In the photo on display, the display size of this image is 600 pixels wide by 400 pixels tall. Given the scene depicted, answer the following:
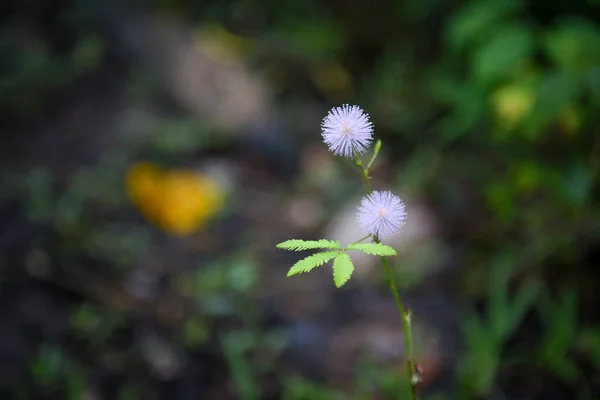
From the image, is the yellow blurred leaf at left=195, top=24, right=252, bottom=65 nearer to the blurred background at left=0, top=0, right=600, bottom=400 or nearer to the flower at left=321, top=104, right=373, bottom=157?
the blurred background at left=0, top=0, right=600, bottom=400

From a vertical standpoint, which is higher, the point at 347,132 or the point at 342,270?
the point at 347,132

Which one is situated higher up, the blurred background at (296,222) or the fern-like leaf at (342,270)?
the blurred background at (296,222)

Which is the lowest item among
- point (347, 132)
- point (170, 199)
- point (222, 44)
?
point (347, 132)

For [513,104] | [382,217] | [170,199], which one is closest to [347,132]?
[382,217]

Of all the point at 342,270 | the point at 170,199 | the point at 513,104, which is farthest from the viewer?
the point at 170,199

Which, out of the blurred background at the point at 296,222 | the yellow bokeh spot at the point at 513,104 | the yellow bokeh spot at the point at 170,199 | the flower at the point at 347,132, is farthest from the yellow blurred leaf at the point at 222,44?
the flower at the point at 347,132

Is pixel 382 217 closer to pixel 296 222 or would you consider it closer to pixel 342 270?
pixel 342 270

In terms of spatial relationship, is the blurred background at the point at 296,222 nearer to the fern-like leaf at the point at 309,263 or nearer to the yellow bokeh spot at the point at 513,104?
the yellow bokeh spot at the point at 513,104
